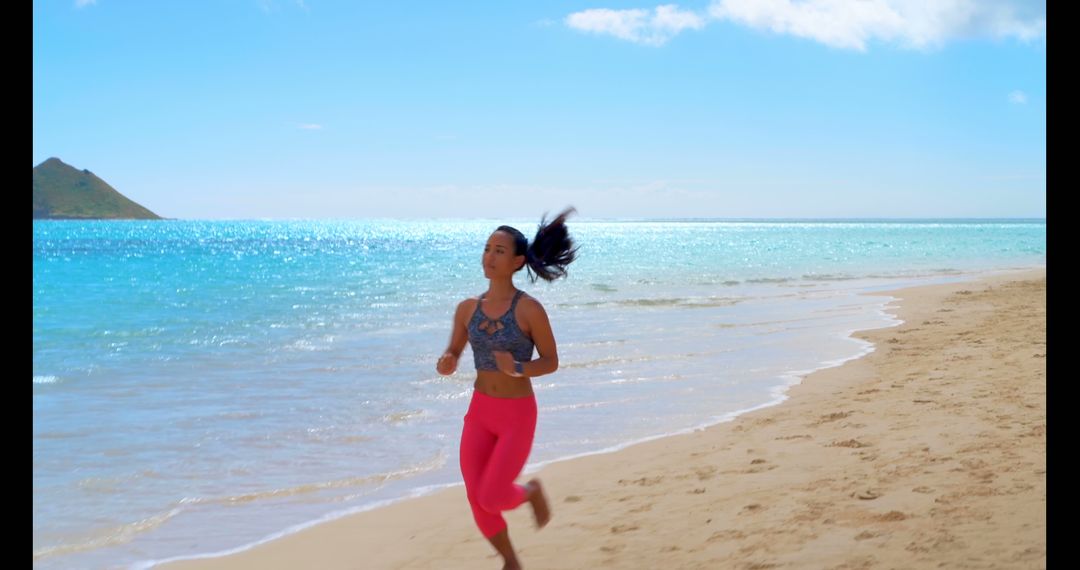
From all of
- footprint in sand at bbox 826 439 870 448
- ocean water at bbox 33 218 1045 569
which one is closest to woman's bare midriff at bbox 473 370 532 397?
ocean water at bbox 33 218 1045 569

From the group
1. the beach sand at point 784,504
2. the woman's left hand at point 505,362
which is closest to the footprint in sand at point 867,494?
the beach sand at point 784,504

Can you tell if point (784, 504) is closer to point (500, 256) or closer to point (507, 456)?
point (507, 456)

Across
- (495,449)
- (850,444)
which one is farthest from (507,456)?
(850,444)

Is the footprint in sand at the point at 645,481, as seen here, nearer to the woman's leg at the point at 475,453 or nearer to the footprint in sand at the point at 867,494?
the footprint in sand at the point at 867,494

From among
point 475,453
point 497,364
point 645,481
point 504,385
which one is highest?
point 497,364

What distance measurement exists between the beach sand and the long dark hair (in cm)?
173

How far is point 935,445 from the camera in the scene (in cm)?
682

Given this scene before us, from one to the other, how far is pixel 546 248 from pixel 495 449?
963mm

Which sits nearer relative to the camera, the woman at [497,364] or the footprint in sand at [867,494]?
the woman at [497,364]

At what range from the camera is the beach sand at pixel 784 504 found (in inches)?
190

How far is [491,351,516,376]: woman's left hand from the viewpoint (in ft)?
13.0

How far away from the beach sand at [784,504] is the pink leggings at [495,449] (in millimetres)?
1012

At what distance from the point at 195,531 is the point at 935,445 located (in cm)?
530

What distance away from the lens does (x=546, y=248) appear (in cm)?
434
